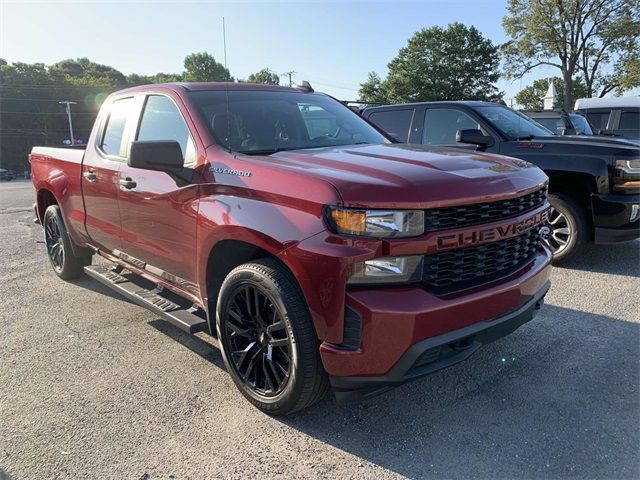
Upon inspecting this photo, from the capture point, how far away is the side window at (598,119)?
1308 centimetres

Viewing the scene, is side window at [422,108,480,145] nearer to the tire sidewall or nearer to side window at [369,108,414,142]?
side window at [369,108,414,142]

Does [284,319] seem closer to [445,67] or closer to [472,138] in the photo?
[472,138]

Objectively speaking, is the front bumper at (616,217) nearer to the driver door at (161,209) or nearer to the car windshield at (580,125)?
the driver door at (161,209)

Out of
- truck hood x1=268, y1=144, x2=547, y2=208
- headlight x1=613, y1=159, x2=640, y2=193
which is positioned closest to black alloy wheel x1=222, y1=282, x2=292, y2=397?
truck hood x1=268, y1=144, x2=547, y2=208

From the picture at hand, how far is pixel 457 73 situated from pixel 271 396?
56.1 meters

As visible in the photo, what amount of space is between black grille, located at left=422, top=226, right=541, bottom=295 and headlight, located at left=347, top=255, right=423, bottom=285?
82 millimetres

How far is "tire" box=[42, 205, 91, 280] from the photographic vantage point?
5273mm

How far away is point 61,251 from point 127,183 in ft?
7.69

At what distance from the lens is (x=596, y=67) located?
3397 centimetres

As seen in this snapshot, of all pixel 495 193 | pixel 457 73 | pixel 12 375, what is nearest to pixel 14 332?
pixel 12 375

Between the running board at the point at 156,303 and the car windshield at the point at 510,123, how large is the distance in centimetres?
455

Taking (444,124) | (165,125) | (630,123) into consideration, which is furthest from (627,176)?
(630,123)

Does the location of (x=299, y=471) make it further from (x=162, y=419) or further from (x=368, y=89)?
(x=368, y=89)

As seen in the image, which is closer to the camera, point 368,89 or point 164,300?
point 164,300
